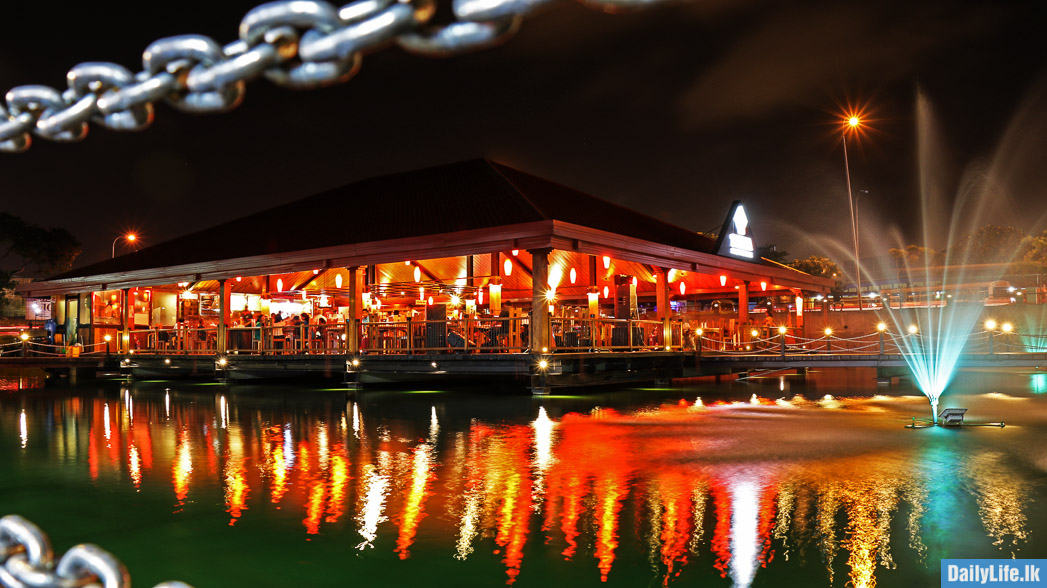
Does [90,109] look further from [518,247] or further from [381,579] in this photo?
[518,247]

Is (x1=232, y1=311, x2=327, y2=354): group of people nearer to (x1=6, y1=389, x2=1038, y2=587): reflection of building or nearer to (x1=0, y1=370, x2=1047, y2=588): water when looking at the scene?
(x1=0, y1=370, x2=1047, y2=588): water

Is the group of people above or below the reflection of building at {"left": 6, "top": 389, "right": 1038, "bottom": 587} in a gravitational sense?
above

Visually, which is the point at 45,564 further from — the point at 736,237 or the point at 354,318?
the point at 736,237

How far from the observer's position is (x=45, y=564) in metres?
1.71

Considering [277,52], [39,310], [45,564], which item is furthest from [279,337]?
[39,310]

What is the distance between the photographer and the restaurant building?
2017 cm

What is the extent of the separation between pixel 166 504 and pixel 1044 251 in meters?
61.9

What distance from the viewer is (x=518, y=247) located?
1900 cm

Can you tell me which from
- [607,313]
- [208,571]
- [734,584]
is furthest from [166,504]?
[607,313]

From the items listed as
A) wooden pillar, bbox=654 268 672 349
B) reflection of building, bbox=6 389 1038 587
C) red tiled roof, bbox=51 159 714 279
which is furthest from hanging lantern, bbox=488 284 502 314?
reflection of building, bbox=6 389 1038 587

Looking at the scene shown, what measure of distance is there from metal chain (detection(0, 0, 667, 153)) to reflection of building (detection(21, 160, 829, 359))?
16399 mm

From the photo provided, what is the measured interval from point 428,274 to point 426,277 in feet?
0.45

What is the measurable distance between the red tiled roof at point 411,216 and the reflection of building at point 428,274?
0.09 metres

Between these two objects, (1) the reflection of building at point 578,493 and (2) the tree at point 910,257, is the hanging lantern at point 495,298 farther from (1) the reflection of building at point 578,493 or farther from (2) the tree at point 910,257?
(2) the tree at point 910,257
